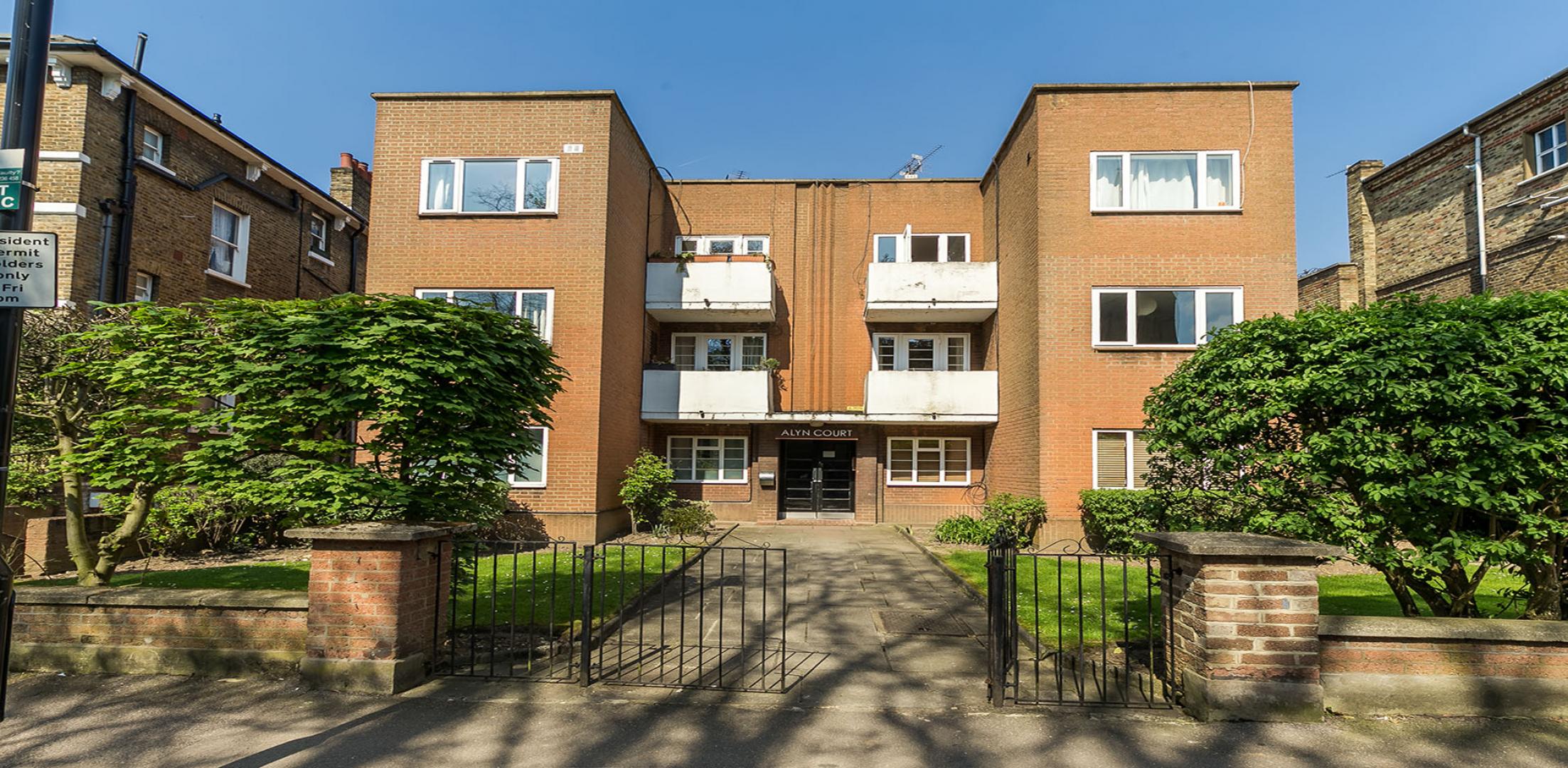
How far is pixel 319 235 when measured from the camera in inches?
841

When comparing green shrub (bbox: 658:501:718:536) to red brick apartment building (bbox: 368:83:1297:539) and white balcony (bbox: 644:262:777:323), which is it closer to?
red brick apartment building (bbox: 368:83:1297:539)

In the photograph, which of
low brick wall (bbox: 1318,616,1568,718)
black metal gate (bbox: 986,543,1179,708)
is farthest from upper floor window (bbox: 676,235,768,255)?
low brick wall (bbox: 1318,616,1568,718)

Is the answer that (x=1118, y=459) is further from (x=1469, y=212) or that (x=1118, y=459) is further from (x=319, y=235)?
(x=319, y=235)

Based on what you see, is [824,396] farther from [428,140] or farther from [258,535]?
[258,535]

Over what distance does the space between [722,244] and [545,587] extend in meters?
13.2

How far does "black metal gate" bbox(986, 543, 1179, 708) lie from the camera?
212 inches

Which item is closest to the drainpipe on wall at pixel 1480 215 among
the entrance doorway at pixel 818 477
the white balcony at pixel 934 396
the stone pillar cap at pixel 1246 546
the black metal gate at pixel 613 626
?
the white balcony at pixel 934 396

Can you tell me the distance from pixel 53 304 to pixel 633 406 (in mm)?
14214

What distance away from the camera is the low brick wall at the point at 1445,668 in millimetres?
5074

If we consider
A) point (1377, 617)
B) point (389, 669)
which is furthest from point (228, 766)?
point (1377, 617)

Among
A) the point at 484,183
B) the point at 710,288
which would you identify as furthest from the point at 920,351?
the point at 484,183

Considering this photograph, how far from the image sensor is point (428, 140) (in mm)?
16062

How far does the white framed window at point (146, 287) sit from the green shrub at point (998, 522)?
16402 millimetres

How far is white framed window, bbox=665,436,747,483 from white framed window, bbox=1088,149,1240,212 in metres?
10.2
